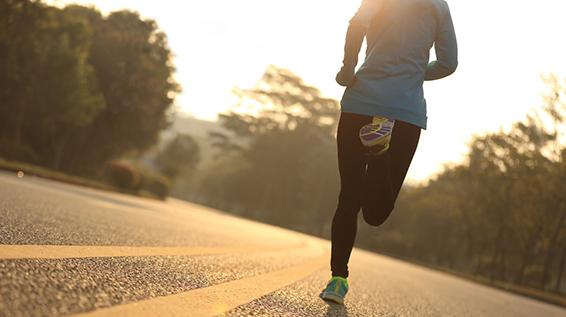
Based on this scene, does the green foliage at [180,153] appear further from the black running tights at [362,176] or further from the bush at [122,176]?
the black running tights at [362,176]

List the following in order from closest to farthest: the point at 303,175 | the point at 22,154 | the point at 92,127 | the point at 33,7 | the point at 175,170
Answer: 1. the point at 33,7
2. the point at 22,154
3. the point at 92,127
4. the point at 175,170
5. the point at 303,175

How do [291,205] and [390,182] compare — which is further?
[291,205]

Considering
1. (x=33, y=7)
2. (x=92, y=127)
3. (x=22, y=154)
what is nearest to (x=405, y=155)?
(x=33, y=7)

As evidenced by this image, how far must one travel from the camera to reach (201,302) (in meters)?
2.94

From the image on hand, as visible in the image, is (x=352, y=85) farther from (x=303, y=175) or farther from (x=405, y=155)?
(x=303, y=175)

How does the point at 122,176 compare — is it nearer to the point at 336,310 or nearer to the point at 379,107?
the point at 379,107

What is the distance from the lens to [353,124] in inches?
165

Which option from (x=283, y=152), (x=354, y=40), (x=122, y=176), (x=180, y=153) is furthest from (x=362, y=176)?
(x=180, y=153)

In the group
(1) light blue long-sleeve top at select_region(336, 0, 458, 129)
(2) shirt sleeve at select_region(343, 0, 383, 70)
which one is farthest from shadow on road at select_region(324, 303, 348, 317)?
(2) shirt sleeve at select_region(343, 0, 383, 70)

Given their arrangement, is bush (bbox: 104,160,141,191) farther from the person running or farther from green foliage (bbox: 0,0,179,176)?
the person running

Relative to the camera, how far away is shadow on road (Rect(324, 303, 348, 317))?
363 cm

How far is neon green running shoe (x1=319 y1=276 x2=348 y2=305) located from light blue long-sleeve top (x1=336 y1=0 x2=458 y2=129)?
3.63ft

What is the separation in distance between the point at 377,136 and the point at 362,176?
1.23 feet

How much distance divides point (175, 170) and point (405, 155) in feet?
181
